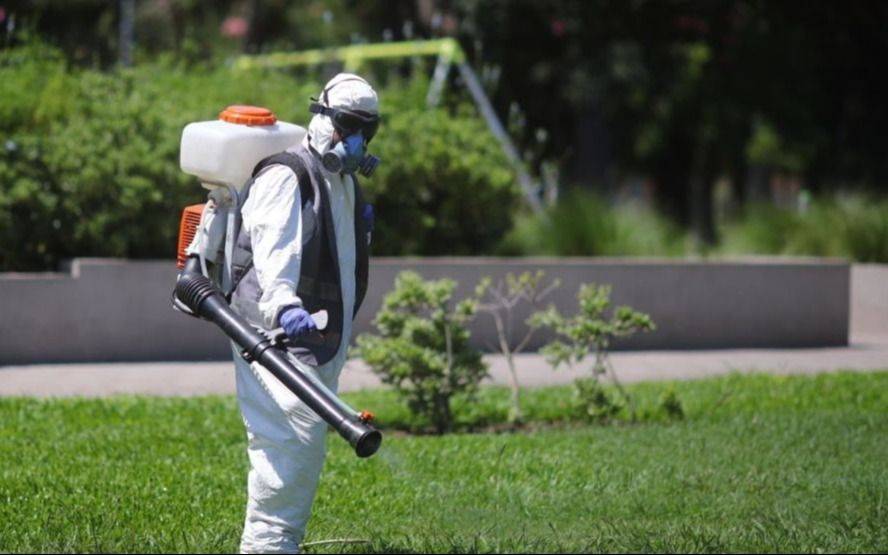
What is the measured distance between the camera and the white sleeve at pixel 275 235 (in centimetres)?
541

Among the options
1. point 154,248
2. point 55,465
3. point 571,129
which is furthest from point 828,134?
point 55,465

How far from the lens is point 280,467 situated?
556 centimetres

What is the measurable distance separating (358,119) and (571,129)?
73.6 feet

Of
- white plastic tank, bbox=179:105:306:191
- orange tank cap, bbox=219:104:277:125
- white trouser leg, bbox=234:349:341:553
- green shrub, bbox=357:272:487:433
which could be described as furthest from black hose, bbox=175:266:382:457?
green shrub, bbox=357:272:487:433

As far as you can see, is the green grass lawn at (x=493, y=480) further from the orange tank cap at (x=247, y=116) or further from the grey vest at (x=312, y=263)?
the orange tank cap at (x=247, y=116)

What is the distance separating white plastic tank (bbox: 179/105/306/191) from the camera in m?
5.74

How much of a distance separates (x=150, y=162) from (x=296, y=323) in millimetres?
6926

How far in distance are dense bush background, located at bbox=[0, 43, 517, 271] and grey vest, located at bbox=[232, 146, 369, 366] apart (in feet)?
20.2

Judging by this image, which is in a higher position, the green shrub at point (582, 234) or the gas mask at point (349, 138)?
the gas mask at point (349, 138)

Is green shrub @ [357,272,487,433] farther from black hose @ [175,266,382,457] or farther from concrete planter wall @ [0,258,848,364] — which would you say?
black hose @ [175,266,382,457]

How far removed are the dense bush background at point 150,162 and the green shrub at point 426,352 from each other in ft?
10.6

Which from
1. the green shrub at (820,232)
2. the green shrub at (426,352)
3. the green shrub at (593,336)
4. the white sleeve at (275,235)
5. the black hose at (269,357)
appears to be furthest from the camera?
the green shrub at (820,232)

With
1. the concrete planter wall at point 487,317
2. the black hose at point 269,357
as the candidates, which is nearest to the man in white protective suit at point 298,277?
the black hose at point 269,357

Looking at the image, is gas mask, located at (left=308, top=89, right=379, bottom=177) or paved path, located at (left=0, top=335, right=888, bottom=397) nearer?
gas mask, located at (left=308, top=89, right=379, bottom=177)
